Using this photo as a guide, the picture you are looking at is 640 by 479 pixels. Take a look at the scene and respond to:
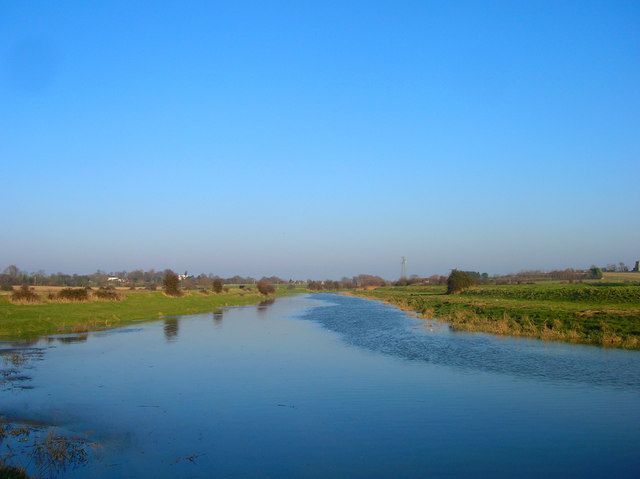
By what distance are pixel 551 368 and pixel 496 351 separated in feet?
14.6

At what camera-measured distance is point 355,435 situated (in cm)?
1156

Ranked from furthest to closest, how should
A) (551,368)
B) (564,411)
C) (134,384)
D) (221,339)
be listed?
(221,339) → (551,368) → (134,384) → (564,411)

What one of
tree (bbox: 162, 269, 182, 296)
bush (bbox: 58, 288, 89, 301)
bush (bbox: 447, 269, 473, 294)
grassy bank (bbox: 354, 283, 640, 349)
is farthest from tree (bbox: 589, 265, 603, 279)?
bush (bbox: 58, 288, 89, 301)

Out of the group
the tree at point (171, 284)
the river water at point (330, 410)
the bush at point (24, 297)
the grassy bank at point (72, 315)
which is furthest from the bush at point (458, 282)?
the bush at point (24, 297)

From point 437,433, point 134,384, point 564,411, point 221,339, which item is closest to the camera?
point 437,433

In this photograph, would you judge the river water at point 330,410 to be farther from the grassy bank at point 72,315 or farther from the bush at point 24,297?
the bush at point 24,297

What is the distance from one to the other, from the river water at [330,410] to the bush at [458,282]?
172ft

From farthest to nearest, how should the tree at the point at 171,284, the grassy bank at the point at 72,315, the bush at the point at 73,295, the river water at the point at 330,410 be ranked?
the tree at the point at 171,284 < the bush at the point at 73,295 < the grassy bank at the point at 72,315 < the river water at the point at 330,410

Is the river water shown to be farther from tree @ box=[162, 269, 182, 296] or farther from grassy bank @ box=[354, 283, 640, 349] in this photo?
tree @ box=[162, 269, 182, 296]

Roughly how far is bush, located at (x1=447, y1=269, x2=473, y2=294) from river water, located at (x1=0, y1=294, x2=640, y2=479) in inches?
2069

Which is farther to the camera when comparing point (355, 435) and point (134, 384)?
point (134, 384)

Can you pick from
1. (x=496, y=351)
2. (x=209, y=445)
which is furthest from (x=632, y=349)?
(x=209, y=445)

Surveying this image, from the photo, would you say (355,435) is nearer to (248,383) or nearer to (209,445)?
(209,445)

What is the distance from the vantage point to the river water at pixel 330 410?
987 cm
